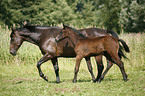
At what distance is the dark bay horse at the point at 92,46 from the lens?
7820 millimetres

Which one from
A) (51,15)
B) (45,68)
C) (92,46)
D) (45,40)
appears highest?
(51,15)

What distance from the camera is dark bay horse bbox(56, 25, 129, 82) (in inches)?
308

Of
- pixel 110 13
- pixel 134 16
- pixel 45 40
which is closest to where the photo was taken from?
pixel 45 40

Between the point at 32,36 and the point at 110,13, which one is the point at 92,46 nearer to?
the point at 32,36

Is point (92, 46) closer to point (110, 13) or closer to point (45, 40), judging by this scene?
point (45, 40)

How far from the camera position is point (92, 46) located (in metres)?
7.97

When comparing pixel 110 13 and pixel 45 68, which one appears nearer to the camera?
pixel 45 68

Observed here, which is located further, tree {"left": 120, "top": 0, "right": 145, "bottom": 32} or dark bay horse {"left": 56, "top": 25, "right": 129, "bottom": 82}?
tree {"left": 120, "top": 0, "right": 145, "bottom": 32}

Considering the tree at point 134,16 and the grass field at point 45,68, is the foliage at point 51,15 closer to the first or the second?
the tree at point 134,16

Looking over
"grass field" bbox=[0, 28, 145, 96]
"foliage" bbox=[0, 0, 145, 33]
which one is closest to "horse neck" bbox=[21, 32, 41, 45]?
"grass field" bbox=[0, 28, 145, 96]

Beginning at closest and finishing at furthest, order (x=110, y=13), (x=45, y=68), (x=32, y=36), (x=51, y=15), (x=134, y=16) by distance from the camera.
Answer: (x=32, y=36)
(x=45, y=68)
(x=134, y=16)
(x=51, y=15)
(x=110, y=13)

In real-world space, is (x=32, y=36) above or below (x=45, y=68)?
above

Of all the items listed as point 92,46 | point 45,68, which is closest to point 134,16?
point 45,68

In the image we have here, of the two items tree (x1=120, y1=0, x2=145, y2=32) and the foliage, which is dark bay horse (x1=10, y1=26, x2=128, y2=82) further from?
tree (x1=120, y1=0, x2=145, y2=32)
